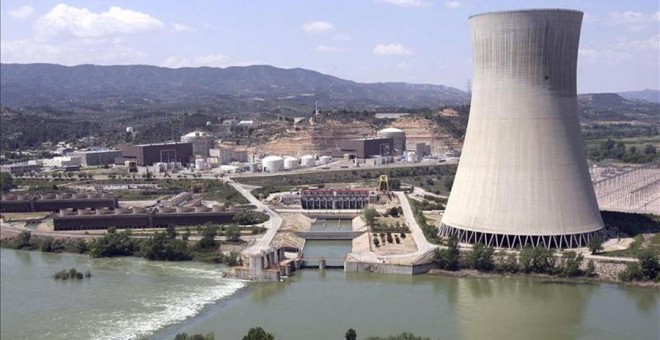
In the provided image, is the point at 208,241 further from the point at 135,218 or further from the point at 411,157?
the point at 411,157

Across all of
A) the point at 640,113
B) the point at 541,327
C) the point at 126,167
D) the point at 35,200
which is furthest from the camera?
the point at 640,113

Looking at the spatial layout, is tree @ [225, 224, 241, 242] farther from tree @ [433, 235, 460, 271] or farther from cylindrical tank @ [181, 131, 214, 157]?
cylindrical tank @ [181, 131, 214, 157]

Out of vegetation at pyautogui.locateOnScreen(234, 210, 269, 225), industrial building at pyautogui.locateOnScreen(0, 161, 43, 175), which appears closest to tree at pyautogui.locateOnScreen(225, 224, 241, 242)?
vegetation at pyautogui.locateOnScreen(234, 210, 269, 225)

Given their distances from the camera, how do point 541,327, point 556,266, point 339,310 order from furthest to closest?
point 556,266 < point 339,310 < point 541,327

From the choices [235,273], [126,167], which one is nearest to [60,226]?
[235,273]

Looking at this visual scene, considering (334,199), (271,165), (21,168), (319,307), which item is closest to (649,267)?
(319,307)

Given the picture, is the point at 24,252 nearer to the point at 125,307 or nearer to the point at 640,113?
the point at 125,307

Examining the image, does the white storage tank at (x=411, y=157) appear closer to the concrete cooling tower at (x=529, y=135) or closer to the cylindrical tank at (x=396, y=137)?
the cylindrical tank at (x=396, y=137)
